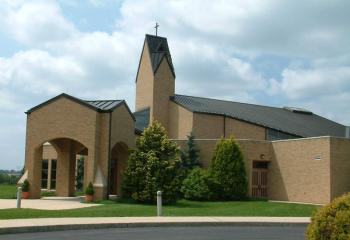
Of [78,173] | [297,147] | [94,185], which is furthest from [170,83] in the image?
[94,185]

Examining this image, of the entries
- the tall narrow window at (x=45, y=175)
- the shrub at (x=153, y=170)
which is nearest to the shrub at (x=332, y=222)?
the shrub at (x=153, y=170)

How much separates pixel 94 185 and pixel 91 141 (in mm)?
2310

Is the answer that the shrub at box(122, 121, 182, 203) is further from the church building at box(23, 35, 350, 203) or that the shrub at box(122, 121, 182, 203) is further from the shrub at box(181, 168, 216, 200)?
the shrub at box(181, 168, 216, 200)

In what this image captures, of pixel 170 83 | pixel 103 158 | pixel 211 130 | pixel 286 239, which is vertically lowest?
pixel 286 239

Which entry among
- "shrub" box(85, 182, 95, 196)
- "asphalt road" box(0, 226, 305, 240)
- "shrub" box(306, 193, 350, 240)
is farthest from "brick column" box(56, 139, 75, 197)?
"shrub" box(306, 193, 350, 240)

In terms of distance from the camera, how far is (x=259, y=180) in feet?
109

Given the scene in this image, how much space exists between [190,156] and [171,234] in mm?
18799

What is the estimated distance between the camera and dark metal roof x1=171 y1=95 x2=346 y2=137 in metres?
41.9

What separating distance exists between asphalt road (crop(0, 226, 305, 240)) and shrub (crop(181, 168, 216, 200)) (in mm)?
12884

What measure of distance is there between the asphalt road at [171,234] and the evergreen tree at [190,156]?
16.2 m

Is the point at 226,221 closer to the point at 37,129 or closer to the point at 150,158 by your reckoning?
the point at 150,158

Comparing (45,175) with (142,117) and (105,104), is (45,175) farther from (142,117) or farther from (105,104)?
(105,104)

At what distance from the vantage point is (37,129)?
2903 cm

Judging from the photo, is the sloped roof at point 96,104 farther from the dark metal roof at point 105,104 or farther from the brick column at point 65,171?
the brick column at point 65,171
